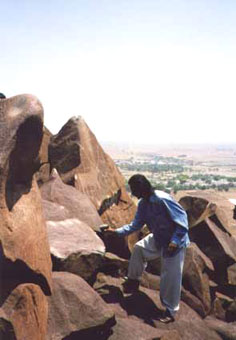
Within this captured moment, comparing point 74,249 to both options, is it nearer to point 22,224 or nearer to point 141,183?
point 22,224

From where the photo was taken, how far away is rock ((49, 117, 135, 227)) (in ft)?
39.4

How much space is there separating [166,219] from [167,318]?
77.0 inches

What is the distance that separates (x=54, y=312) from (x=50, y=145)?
762cm

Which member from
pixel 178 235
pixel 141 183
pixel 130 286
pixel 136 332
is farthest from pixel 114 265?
pixel 141 183

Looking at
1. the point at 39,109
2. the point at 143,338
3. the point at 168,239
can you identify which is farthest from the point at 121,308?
the point at 39,109

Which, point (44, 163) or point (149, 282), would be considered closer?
point (149, 282)

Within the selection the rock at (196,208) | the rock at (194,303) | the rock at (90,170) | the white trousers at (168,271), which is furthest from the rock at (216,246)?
the white trousers at (168,271)

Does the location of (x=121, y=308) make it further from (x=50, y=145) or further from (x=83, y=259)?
(x=50, y=145)

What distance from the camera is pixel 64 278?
7234mm

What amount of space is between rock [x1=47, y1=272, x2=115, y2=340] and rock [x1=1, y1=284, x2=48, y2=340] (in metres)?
0.27

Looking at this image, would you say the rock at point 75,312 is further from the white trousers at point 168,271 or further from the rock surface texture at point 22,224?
the white trousers at point 168,271

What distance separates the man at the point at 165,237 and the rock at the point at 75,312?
1.50 metres

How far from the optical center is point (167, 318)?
7.83 meters

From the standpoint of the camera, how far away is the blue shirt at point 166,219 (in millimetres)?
7660
